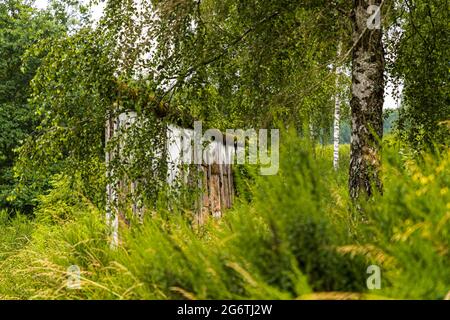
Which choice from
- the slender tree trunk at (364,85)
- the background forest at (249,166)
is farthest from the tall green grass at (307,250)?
the slender tree trunk at (364,85)

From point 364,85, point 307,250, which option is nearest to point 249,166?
point 307,250

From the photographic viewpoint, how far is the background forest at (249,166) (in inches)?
99.6

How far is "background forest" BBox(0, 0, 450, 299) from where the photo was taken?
2.53 meters

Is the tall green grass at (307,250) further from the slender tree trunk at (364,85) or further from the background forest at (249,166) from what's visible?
the slender tree trunk at (364,85)

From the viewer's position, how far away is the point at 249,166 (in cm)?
325

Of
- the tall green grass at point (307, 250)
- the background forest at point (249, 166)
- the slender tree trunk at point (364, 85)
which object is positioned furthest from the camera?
the slender tree trunk at point (364, 85)

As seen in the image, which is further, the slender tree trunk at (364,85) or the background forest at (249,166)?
the slender tree trunk at (364,85)

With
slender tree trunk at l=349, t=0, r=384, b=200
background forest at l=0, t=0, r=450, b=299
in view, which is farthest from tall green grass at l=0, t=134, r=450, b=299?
slender tree trunk at l=349, t=0, r=384, b=200

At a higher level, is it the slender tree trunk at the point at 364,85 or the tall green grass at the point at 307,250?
the slender tree trunk at the point at 364,85

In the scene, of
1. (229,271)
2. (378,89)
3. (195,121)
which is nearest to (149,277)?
(229,271)

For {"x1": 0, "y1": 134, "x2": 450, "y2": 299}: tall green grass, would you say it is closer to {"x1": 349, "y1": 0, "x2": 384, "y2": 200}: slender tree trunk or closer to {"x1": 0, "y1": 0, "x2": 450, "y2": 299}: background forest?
{"x1": 0, "y1": 0, "x2": 450, "y2": 299}: background forest

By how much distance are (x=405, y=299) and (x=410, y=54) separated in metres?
5.11

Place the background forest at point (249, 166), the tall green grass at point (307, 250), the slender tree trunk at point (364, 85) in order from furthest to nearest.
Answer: the slender tree trunk at point (364, 85) < the background forest at point (249, 166) < the tall green grass at point (307, 250)
